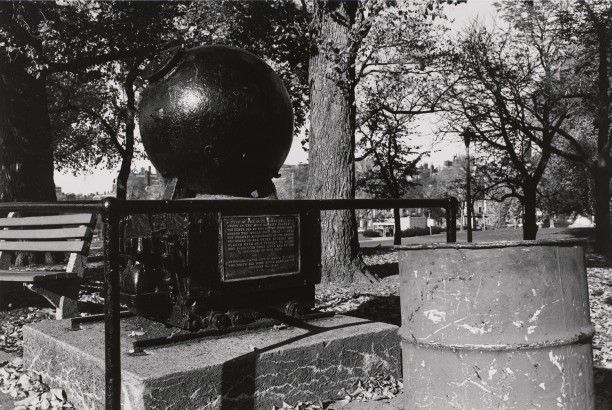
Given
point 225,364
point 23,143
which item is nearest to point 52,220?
point 225,364

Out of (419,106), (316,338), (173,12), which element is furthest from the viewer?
(419,106)

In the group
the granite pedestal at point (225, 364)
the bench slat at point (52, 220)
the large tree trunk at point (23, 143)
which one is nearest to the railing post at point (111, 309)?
the granite pedestal at point (225, 364)

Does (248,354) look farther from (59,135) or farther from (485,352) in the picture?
(59,135)

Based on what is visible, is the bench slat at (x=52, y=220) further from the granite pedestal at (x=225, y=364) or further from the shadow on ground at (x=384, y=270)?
the shadow on ground at (x=384, y=270)

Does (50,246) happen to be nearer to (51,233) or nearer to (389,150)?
(51,233)

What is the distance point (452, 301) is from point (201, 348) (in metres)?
2.08

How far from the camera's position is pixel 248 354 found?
359 centimetres

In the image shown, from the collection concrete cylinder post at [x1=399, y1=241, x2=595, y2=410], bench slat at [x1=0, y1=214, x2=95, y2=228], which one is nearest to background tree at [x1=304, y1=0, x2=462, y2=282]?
bench slat at [x1=0, y1=214, x2=95, y2=228]

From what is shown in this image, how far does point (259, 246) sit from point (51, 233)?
299 centimetres

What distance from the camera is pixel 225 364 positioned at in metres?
3.42

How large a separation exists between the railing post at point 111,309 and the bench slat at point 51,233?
10.7ft

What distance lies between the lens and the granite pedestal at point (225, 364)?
321 centimetres

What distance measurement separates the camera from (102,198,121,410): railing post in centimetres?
261

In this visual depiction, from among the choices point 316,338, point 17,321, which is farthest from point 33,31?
point 316,338
